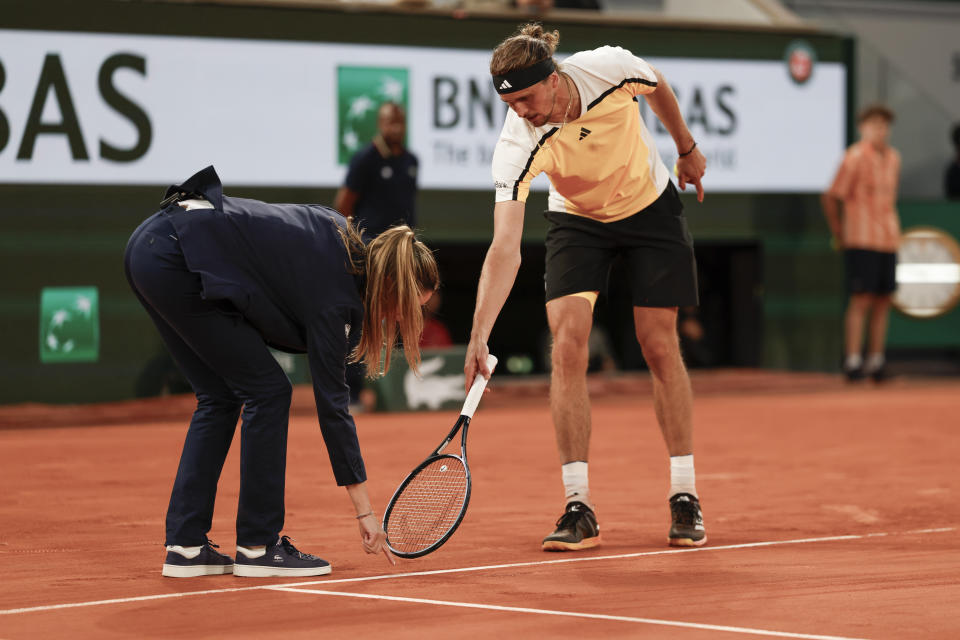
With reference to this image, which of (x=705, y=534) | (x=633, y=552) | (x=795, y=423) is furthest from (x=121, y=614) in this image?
(x=795, y=423)

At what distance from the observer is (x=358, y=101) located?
1073cm

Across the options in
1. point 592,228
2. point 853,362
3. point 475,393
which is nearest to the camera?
point 475,393

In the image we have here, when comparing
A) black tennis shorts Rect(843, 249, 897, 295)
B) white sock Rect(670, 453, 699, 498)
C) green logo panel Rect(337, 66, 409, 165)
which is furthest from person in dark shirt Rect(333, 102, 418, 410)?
white sock Rect(670, 453, 699, 498)

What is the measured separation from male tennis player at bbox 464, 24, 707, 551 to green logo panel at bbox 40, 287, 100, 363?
5.69m

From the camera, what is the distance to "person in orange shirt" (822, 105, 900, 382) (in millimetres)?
12008

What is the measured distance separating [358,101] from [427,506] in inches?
261

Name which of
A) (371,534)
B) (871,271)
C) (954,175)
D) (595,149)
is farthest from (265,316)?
(954,175)

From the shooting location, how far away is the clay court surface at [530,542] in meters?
3.63

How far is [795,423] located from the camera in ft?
30.4

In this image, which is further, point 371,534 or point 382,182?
point 382,182

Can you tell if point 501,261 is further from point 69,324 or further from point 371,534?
point 69,324

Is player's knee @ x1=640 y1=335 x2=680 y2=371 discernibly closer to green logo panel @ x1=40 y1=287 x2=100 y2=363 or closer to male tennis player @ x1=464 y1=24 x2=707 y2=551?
male tennis player @ x1=464 y1=24 x2=707 y2=551

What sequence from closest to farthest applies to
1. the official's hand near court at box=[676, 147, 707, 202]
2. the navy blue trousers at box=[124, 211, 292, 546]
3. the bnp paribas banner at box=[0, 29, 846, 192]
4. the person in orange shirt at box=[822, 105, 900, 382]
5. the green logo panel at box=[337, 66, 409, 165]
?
1. the navy blue trousers at box=[124, 211, 292, 546]
2. the official's hand near court at box=[676, 147, 707, 202]
3. the bnp paribas banner at box=[0, 29, 846, 192]
4. the green logo panel at box=[337, 66, 409, 165]
5. the person in orange shirt at box=[822, 105, 900, 382]

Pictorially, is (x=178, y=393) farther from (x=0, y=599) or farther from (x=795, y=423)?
(x=0, y=599)
